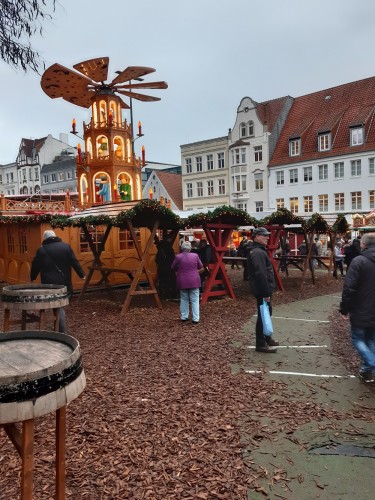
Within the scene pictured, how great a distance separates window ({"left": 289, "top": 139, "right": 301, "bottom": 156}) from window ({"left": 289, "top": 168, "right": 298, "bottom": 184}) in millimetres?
1552

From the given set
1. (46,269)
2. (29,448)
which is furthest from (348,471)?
(46,269)

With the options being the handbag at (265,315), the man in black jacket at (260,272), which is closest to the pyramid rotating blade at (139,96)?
the man in black jacket at (260,272)

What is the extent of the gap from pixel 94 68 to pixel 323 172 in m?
27.2

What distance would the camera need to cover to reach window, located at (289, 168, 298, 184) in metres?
40.4

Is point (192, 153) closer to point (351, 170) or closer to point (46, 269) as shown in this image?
point (351, 170)

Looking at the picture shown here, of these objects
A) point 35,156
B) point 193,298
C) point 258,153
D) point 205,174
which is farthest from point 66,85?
point 35,156

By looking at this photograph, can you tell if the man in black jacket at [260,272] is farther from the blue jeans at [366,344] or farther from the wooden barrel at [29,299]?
the wooden barrel at [29,299]

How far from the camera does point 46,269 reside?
284 inches

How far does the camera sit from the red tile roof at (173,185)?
5197 cm

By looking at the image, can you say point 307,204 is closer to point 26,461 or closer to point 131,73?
point 131,73

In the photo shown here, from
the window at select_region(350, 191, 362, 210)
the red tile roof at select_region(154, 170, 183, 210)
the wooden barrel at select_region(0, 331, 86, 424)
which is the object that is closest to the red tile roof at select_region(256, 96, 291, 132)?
the window at select_region(350, 191, 362, 210)

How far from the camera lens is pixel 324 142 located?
38.9 metres

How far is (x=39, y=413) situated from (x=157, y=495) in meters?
1.61

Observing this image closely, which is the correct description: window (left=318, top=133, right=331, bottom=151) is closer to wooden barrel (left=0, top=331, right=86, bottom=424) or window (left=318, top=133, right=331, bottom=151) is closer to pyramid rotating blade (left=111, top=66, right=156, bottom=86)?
pyramid rotating blade (left=111, top=66, right=156, bottom=86)
